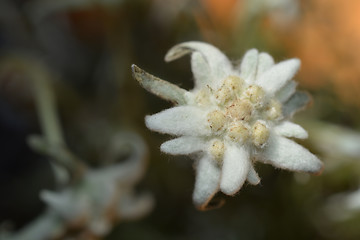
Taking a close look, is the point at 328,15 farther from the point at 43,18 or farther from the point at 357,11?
the point at 43,18

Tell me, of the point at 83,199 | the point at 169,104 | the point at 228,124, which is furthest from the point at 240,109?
the point at 169,104

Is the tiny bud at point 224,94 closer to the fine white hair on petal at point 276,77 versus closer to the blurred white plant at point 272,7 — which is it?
the fine white hair on petal at point 276,77

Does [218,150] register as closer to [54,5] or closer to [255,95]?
[255,95]

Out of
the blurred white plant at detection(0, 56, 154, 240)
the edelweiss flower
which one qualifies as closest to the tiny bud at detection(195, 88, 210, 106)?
the edelweiss flower

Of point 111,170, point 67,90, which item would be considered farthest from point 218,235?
point 67,90

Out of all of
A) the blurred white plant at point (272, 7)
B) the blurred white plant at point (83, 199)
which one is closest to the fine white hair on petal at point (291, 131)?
the blurred white plant at point (83, 199)

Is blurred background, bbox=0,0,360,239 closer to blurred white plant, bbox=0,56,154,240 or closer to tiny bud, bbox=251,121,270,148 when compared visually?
blurred white plant, bbox=0,56,154,240

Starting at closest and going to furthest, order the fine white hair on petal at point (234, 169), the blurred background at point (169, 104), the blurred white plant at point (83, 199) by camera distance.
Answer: the fine white hair on petal at point (234, 169) < the blurred white plant at point (83, 199) < the blurred background at point (169, 104)
